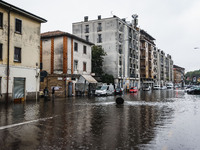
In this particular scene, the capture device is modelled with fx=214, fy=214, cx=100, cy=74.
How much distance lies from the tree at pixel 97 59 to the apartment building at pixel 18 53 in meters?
24.3

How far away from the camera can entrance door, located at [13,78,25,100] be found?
22.7 metres

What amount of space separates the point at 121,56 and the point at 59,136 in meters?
50.4

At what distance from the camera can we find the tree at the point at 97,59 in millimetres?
49938

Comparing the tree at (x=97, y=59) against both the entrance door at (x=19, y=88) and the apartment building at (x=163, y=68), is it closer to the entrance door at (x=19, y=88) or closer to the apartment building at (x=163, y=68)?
the entrance door at (x=19, y=88)

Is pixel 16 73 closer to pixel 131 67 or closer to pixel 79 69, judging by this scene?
pixel 79 69

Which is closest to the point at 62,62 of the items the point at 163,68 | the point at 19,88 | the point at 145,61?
the point at 19,88

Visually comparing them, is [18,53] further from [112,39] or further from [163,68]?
[163,68]

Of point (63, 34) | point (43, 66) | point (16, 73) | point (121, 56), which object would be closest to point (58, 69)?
point (43, 66)

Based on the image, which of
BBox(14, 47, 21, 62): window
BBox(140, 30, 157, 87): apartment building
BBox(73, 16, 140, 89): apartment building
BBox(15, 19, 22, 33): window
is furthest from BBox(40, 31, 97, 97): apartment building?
BBox(140, 30, 157, 87): apartment building

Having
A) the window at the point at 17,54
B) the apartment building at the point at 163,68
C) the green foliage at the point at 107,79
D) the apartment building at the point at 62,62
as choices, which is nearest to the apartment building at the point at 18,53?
the window at the point at 17,54

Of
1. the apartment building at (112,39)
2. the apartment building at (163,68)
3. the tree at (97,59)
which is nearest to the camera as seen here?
the tree at (97,59)

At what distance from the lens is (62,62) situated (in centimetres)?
3369

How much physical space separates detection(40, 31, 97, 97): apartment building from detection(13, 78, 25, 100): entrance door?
856 cm

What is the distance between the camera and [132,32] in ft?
216
